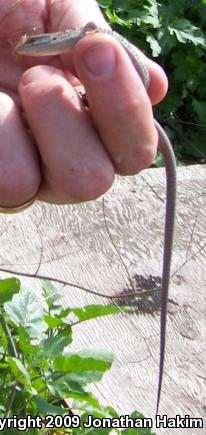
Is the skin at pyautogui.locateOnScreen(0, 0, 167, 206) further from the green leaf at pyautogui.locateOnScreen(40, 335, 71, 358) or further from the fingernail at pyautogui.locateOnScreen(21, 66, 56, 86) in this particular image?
the green leaf at pyautogui.locateOnScreen(40, 335, 71, 358)

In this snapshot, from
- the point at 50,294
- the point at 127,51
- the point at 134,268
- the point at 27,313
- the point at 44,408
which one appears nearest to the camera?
the point at 127,51

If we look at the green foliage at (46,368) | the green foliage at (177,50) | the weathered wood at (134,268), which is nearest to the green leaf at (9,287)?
the green foliage at (46,368)

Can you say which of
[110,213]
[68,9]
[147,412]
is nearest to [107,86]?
[68,9]

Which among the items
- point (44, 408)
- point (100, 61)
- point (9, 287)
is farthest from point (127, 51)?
point (44, 408)

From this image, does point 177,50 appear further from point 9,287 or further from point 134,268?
point 9,287

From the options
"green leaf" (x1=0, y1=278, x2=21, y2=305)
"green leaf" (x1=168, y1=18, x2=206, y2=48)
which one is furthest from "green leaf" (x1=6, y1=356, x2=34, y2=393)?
"green leaf" (x1=168, y1=18, x2=206, y2=48)

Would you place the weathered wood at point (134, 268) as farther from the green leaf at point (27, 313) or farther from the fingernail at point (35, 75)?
the fingernail at point (35, 75)
